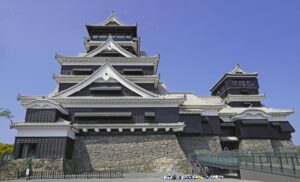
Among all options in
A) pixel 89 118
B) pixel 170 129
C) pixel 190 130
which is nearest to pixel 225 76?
pixel 190 130

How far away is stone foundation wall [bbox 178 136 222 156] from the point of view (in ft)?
66.5

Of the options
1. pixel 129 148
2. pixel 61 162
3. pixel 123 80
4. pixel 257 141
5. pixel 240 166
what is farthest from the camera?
pixel 257 141

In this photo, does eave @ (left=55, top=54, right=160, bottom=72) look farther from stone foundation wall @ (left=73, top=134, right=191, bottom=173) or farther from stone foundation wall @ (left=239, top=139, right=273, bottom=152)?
stone foundation wall @ (left=239, top=139, right=273, bottom=152)

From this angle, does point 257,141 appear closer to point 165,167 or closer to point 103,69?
point 165,167

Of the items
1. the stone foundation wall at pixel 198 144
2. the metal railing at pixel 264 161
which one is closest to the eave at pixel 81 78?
the stone foundation wall at pixel 198 144

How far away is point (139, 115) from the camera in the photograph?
1880 centimetres

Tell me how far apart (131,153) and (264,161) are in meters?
10.8

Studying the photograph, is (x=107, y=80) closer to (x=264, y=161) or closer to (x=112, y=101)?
(x=112, y=101)

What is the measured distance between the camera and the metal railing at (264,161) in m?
7.35

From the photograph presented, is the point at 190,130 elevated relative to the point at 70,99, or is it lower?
lower

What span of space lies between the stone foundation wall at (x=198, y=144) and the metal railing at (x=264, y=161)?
6.24 metres

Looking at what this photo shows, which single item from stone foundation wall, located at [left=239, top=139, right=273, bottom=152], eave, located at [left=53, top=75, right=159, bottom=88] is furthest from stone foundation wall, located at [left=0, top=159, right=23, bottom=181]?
stone foundation wall, located at [left=239, top=139, right=273, bottom=152]

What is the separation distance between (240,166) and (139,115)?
31.7 feet

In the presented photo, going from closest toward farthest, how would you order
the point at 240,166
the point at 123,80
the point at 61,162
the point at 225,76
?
1. the point at 240,166
2. the point at 61,162
3. the point at 123,80
4. the point at 225,76
